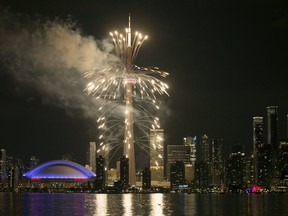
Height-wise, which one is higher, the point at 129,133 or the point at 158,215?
the point at 129,133

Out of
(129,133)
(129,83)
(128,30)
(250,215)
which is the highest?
(128,30)

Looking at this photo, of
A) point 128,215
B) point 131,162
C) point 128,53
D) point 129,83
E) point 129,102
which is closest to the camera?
point 128,215

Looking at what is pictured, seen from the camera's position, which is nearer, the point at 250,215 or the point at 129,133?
the point at 250,215

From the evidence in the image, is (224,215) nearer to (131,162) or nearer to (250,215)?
(250,215)

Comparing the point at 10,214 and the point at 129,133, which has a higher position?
the point at 129,133

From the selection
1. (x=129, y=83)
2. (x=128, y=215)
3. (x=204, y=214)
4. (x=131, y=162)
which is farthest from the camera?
(x=131, y=162)

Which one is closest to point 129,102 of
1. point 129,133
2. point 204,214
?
point 129,133

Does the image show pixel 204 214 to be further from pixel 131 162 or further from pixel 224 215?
pixel 131 162

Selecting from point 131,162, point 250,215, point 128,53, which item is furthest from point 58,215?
point 131,162

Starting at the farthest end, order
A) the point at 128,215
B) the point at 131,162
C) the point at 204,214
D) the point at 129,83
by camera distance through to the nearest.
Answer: the point at 131,162
the point at 129,83
the point at 204,214
the point at 128,215
